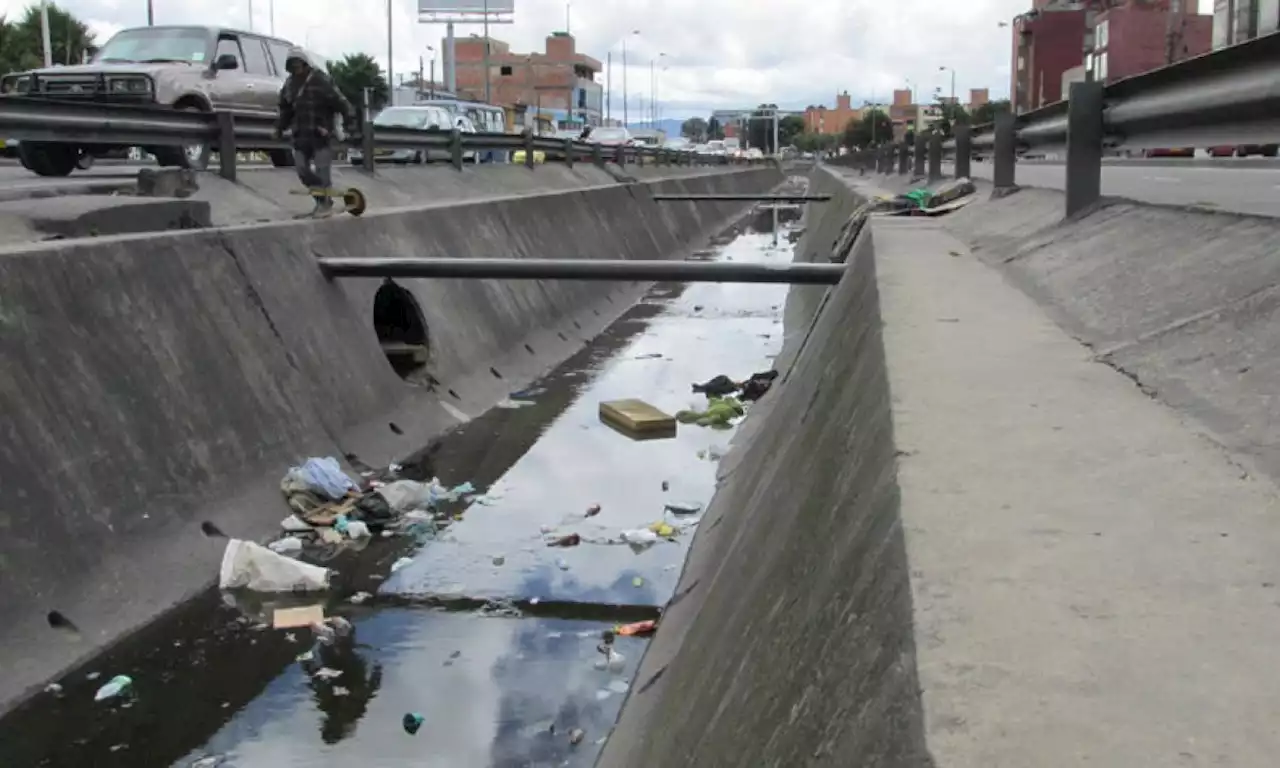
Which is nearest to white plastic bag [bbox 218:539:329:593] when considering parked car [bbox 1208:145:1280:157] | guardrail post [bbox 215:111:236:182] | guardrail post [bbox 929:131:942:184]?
guardrail post [bbox 215:111:236:182]

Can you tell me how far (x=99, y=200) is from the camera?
9961 mm

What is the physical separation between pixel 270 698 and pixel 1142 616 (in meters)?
4.31

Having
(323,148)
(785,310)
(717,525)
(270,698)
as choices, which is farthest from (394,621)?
(785,310)

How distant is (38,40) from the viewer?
72.1 metres

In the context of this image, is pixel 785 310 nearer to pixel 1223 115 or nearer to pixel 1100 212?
pixel 1100 212

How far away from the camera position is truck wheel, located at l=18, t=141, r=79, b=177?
1478cm

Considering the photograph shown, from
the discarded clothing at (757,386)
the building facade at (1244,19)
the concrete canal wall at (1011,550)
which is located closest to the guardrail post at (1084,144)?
the concrete canal wall at (1011,550)

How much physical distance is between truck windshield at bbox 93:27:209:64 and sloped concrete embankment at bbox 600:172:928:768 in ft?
47.8

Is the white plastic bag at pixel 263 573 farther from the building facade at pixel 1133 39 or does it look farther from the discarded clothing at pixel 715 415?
the building facade at pixel 1133 39

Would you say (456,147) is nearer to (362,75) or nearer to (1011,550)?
(1011,550)

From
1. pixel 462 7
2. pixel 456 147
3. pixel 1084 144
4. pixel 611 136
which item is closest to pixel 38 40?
pixel 462 7

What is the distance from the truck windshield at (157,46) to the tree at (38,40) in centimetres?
Result: 4993

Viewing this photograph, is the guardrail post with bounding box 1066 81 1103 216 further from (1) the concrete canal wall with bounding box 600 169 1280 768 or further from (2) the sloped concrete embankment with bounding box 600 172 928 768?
(2) the sloped concrete embankment with bounding box 600 172 928 768

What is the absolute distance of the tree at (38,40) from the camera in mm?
A: 66625
